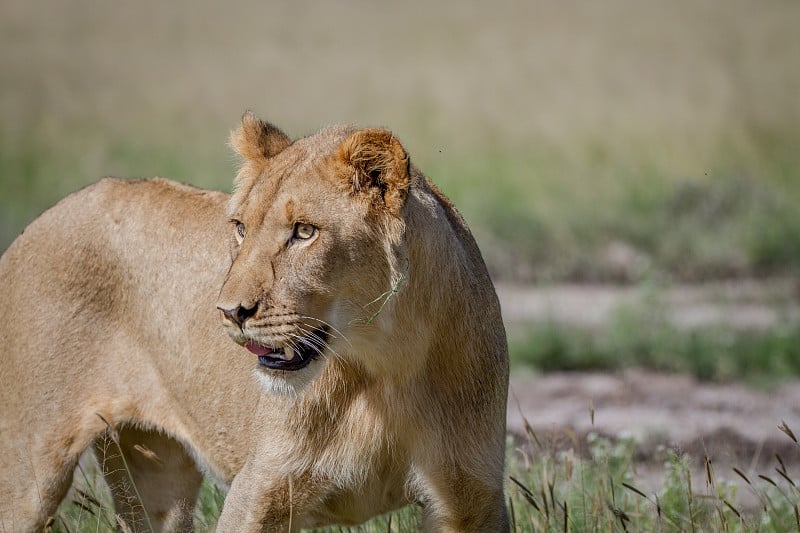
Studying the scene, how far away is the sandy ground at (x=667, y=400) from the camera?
624 centimetres

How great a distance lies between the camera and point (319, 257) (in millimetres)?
3689

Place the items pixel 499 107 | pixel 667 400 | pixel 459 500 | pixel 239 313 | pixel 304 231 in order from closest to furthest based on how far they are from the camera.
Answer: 1. pixel 239 313
2. pixel 304 231
3. pixel 459 500
4. pixel 667 400
5. pixel 499 107

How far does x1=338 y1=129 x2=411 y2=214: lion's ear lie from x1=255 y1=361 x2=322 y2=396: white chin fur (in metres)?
0.53

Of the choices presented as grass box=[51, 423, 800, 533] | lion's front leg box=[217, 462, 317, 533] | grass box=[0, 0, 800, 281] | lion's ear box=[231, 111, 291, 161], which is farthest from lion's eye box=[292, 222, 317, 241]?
grass box=[0, 0, 800, 281]

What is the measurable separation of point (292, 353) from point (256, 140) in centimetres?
85

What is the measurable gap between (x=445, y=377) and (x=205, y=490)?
5.93 ft

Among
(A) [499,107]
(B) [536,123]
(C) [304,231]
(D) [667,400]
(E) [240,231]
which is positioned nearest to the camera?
(C) [304,231]

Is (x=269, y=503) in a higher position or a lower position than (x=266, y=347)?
lower

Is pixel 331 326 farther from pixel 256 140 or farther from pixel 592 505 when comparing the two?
pixel 592 505

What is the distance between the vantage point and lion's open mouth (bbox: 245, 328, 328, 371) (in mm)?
3734

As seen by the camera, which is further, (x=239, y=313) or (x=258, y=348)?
(x=258, y=348)

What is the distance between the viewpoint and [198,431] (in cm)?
466

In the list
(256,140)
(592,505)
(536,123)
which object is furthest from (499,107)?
(256,140)

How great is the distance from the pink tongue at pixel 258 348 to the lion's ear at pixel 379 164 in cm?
53
